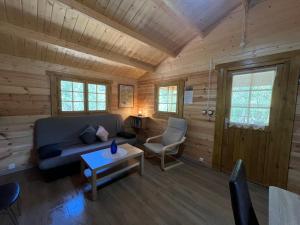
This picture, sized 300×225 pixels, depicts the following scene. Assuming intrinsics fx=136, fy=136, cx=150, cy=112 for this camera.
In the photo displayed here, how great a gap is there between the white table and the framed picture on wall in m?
3.67

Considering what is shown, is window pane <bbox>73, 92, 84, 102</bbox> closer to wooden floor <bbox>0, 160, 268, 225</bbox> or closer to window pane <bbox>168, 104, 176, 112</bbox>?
wooden floor <bbox>0, 160, 268, 225</bbox>

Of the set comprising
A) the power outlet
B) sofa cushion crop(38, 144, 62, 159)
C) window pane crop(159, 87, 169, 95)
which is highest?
window pane crop(159, 87, 169, 95)

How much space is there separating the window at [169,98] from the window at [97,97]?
4.81ft

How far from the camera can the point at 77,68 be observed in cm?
318

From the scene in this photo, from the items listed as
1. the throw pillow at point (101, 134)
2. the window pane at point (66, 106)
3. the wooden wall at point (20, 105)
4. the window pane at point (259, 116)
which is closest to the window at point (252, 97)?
the window pane at point (259, 116)

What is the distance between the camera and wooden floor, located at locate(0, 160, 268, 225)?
1569 millimetres

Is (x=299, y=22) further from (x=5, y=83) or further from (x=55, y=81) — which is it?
(x=5, y=83)

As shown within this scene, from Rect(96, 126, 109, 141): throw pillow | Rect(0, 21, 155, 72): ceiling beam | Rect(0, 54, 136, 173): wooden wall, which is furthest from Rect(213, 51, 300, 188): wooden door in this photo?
Rect(0, 54, 136, 173): wooden wall

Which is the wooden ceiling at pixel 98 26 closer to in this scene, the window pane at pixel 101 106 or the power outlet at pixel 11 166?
the window pane at pixel 101 106

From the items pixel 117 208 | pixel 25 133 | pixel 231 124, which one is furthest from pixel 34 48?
pixel 231 124

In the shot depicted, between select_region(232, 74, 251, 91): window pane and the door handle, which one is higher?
select_region(232, 74, 251, 91): window pane

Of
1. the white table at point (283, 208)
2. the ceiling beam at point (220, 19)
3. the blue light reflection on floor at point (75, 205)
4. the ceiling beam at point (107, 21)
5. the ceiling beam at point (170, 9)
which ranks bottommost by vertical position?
the blue light reflection on floor at point (75, 205)

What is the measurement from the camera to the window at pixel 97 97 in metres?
3.47

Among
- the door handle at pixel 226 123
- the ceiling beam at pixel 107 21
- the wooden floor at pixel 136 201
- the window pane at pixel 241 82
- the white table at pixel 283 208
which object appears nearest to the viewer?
the white table at pixel 283 208
